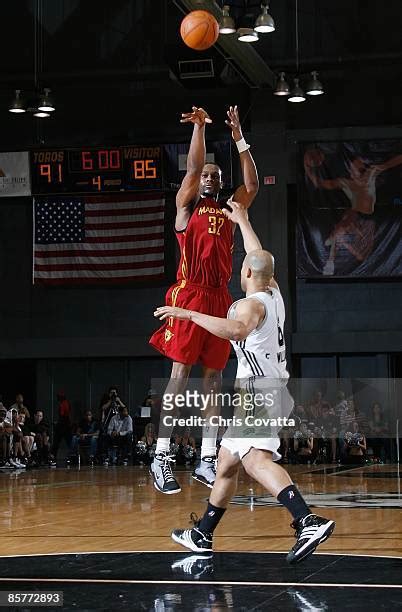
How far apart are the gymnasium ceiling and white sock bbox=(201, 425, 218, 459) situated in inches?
633

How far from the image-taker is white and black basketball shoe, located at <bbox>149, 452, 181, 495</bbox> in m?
7.32

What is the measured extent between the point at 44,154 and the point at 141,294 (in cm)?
435

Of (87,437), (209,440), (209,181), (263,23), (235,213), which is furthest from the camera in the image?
(87,437)

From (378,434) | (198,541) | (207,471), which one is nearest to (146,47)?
(378,434)

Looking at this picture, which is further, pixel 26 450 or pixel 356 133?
pixel 356 133

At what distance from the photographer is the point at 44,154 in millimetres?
24219

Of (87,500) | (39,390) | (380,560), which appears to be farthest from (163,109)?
(380,560)

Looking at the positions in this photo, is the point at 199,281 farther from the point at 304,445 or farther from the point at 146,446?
the point at 146,446

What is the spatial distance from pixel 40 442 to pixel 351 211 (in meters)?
9.16

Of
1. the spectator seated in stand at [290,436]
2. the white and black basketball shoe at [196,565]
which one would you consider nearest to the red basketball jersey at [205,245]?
the white and black basketball shoe at [196,565]

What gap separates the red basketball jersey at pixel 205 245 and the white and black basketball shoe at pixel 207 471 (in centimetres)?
143

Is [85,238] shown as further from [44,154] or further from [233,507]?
[233,507]

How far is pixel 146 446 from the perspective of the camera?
2183 centimetres

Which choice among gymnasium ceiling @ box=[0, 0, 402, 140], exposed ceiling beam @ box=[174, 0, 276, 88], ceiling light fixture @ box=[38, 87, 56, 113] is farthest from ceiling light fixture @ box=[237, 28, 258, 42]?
ceiling light fixture @ box=[38, 87, 56, 113]
